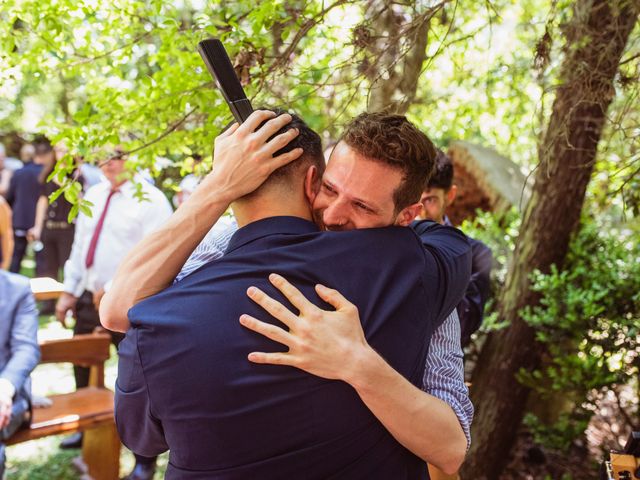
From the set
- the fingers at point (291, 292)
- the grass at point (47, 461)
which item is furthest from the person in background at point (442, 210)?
the grass at point (47, 461)

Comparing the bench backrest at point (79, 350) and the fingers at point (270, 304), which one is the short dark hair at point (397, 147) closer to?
the fingers at point (270, 304)

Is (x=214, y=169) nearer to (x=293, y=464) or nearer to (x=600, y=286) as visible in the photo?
(x=293, y=464)

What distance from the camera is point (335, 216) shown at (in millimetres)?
1677

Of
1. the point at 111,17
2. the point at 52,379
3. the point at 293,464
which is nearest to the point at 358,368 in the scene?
the point at 293,464

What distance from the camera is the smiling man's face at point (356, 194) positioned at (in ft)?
5.48

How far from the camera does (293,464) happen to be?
1411 millimetres

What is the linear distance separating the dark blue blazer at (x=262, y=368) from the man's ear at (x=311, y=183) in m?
0.14

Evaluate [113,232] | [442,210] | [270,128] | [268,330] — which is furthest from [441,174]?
[113,232]

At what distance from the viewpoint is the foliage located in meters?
3.78

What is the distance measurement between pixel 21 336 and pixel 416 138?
9.65ft

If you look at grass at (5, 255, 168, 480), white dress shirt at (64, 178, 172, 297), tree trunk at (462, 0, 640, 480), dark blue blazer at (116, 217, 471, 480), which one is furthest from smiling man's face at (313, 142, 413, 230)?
white dress shirt at (64, 178, 172, 297)

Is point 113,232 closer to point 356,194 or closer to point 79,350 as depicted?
point 79,350

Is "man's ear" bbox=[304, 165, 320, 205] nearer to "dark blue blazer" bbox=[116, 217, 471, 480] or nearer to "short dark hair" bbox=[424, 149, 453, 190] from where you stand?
"dark blue blazer" bbox=[116, 217, 471, 480]

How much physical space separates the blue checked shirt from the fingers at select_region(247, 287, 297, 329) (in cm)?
31
